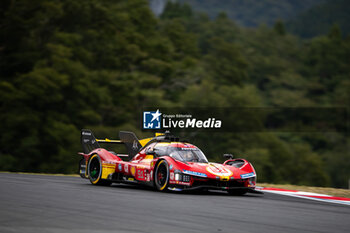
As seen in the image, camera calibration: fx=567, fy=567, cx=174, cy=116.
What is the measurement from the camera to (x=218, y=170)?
42.5 ft

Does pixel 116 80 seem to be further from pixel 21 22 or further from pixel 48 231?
pixel 48 231

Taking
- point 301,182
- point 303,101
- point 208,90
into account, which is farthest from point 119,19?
point 303,101

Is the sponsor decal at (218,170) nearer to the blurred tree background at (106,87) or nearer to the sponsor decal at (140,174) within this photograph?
the sponsor decal at (140,174)

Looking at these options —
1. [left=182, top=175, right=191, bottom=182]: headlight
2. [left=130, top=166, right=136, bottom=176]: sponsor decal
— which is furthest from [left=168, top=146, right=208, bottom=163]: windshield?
[left=130, top=166, right=136, bottom=176]: sponsor decal

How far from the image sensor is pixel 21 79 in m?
40.7

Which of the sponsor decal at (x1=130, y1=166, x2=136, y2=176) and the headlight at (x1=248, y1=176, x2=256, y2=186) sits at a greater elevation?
the sponsor decal at (x1=130, y1=166, x2=136, y2=176)

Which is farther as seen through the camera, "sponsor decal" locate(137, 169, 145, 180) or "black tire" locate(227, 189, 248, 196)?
"sponsor decal" locate(137, 169, 145, 180)

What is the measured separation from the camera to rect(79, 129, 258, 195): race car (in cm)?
1274

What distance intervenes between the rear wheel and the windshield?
2282mm

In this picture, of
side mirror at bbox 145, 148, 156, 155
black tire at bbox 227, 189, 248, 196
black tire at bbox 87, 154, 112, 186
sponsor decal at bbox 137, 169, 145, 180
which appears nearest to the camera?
black tire at bbox 227, 189, 248, 196

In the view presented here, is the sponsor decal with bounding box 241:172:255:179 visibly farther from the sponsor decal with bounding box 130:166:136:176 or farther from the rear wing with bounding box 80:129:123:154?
the rear wing with bounding box 80:129:123:154

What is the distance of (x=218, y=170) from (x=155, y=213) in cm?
397

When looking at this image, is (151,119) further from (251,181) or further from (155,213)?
(155,213)

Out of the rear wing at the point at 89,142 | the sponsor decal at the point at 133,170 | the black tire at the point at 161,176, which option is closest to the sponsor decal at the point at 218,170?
the black tire at the point at 161,176
